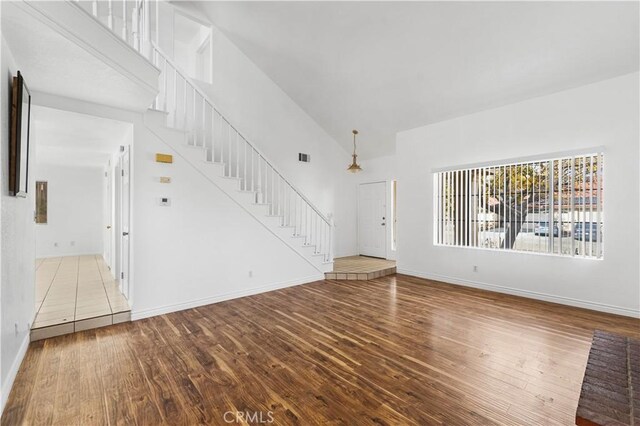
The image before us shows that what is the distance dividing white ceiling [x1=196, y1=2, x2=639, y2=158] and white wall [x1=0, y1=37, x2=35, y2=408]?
12.6 feet

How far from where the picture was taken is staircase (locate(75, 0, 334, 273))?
3.94m

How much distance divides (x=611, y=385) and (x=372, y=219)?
6.75m

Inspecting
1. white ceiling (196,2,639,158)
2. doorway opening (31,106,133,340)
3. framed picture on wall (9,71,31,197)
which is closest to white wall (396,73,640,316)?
white ceiling (196,2,639,158)

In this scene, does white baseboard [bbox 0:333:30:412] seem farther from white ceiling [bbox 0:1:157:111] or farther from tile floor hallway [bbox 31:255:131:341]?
white ceiling [bbox 0:1:157:111]

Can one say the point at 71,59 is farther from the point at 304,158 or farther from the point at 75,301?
the point at 304,158

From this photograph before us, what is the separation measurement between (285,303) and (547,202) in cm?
435

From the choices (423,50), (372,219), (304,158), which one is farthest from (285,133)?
(423,50)

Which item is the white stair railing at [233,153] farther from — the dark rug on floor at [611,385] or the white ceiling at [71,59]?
the dark rug on floor at [611,385]

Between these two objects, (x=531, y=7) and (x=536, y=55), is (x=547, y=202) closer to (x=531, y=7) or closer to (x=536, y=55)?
(x=536, y=55)

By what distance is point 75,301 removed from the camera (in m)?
4.07

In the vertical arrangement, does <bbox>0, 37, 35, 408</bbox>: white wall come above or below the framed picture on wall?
below

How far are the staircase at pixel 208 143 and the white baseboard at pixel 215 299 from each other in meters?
0.50

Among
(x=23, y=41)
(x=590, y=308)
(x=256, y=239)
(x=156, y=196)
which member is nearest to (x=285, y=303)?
(x=256, y=239)

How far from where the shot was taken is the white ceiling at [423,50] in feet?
11.5
